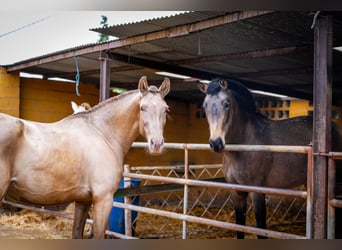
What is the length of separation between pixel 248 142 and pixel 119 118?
1239 millimetres

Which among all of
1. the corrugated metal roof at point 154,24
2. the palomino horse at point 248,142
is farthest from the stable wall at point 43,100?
the palomino horse at point 248,142

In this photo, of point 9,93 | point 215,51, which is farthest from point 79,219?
point 9,93

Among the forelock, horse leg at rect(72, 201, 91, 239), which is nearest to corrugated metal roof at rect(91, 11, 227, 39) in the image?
the forelock

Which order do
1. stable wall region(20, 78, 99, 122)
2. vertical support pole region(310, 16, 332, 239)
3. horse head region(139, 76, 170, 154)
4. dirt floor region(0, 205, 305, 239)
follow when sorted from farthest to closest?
stable wall region(20, 78, 99, 122), dirt floor region(0, 205, 305, 239), horse head region(139, 76, 170, 154), vertical support pole region(310, 16, 332, 239)

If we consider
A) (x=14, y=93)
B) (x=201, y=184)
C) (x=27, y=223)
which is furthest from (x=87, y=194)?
(x=14, y=93)

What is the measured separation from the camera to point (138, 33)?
13.2 feet

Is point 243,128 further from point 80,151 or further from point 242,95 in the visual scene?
point 80,151

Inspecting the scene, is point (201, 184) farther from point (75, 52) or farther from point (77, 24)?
point (75, 52)

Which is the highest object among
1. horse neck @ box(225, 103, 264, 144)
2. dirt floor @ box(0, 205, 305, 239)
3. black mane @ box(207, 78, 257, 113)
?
black mane @ box(207, 78, 257, 113)

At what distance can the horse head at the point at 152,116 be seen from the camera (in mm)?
2982

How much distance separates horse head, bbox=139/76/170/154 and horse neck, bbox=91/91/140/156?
10 cm

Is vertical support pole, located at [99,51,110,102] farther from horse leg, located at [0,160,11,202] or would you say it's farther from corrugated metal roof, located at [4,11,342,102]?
horse leg, located at [0,160,11,202]

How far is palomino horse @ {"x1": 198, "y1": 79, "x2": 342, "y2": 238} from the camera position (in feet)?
11.3

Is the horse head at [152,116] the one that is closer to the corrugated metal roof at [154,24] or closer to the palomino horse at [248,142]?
the palomino horse at [248,142]
